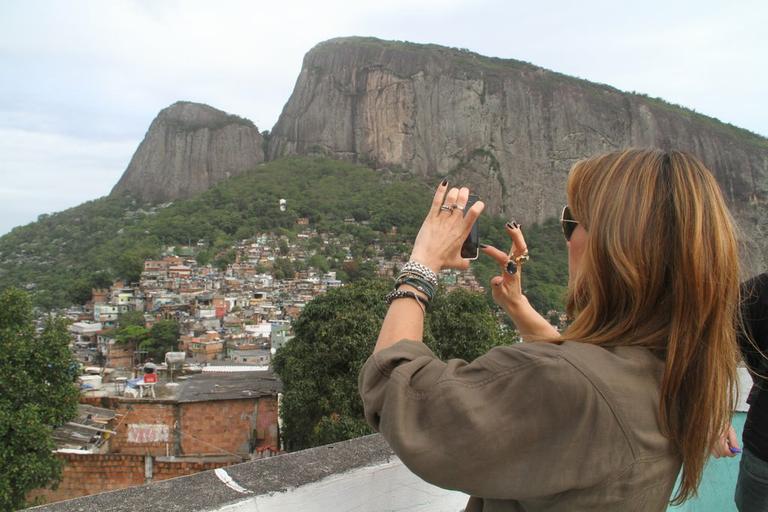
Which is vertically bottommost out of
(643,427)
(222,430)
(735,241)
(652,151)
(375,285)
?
(222,430)

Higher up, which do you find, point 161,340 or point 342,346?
point 342,346

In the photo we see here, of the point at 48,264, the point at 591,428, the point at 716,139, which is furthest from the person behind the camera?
the point at 716,139

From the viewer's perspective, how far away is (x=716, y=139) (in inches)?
2495

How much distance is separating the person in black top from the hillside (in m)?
36.5

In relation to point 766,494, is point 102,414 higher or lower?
lower

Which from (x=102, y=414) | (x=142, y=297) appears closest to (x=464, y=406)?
(x=102, y=414)

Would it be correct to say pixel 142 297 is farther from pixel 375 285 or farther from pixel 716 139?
pixel 716 139

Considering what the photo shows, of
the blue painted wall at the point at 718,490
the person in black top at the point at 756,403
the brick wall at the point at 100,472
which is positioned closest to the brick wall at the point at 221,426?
the brick wall at the point at 100,472

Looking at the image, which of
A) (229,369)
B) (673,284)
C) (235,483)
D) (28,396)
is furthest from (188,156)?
(673,284)

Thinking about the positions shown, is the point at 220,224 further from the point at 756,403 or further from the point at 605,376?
the point at 605,376

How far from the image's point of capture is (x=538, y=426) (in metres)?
0.74

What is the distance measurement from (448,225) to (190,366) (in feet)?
65.0

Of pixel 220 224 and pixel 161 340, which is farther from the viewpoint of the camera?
pixel 220 224

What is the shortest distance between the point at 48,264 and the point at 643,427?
55.2 meters
